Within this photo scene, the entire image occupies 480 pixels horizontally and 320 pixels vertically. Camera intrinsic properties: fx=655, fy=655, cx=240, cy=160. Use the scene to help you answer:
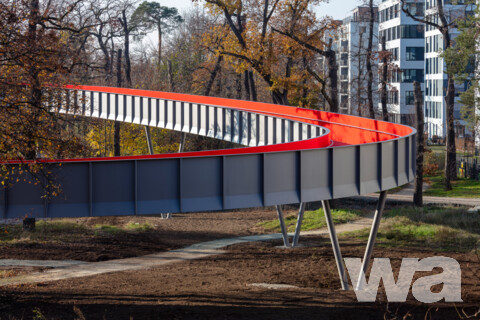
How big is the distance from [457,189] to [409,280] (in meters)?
Answer: 26.4

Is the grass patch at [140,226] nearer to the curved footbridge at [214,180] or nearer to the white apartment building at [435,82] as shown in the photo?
the curved footbridge at [214,180]

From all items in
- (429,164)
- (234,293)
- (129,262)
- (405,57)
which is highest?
(405,57)

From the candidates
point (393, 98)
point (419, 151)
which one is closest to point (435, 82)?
point (393, 98)

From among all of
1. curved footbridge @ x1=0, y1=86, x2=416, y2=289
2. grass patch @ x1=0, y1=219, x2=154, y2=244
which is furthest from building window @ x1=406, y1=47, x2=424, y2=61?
curved footbridge @ x1=0, y1=86, x2=416, y2=289

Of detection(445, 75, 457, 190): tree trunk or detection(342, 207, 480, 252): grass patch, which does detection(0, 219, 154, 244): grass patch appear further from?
detection(445, 75, 457, 190): tree trunk

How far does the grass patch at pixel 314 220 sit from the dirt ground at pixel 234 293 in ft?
18.8

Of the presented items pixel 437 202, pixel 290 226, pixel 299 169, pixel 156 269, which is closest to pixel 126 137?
pixel 290 226

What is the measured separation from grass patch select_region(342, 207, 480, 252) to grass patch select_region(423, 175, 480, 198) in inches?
403

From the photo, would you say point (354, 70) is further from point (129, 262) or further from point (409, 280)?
point (409, 280)

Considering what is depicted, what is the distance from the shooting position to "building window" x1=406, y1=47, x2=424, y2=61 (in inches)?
3494

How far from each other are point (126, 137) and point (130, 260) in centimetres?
2549

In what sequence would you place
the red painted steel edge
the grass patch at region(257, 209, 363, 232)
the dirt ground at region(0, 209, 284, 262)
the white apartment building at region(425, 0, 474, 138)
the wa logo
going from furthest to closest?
the white apartment building at region(425, 0, 474, 138) → the grass patch at region(257, 209, 363, 232) → the dirt ground at region(0, 209, 284, 262) → the wa logo → the red painted steel edge

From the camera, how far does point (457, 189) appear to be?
43375mm

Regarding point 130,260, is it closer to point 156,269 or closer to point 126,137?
point 156,269
